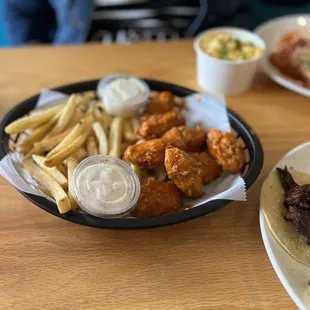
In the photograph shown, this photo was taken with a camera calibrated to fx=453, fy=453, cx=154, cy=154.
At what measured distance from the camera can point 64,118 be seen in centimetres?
143

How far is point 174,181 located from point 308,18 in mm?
1358

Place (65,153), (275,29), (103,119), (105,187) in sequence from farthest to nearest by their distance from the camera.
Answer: (275,29), (103,119), (65,153), (105,187)

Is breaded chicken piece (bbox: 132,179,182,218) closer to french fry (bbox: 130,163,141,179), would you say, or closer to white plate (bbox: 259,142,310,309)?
french fry (bbox: 130,163,141,179)

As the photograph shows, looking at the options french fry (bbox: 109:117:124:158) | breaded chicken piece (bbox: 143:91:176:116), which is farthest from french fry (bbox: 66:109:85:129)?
breaded chicken piece (bbox: 143:91:176:116)

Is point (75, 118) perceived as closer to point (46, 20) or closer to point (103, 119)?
point (103, 119)

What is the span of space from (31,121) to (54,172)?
9.4 inches

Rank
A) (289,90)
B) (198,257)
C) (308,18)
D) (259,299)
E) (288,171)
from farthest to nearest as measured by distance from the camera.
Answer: (308,18) → (289,90) → (288,171) → (198,257) → (259,299)

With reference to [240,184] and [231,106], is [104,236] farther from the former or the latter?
[231,106]

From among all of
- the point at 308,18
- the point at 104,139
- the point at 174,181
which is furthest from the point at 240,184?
the point at 308,18

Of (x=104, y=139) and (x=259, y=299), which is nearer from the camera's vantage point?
(x=259, y=299)

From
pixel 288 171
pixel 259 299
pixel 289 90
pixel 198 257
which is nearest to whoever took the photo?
pixel 259 299

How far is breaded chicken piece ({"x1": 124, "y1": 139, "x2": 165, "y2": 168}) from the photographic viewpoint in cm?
129

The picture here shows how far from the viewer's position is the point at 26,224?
1220 millimetres

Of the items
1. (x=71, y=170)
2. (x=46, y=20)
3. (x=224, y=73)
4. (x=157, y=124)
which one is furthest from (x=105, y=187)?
(x=46, y=20)
